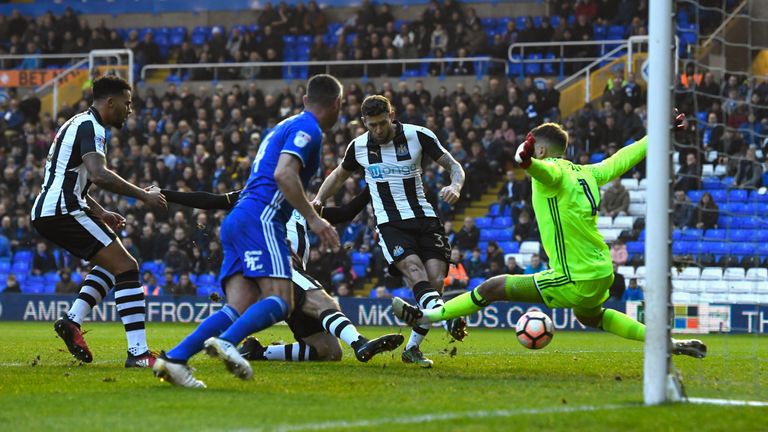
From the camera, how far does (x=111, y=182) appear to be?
31.1 feet

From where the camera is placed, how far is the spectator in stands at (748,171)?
11898 mm

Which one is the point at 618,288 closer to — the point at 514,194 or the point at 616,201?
the point at 616,201

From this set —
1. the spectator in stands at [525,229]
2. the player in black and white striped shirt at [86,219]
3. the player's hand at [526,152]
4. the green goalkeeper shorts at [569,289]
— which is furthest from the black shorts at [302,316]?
the spectator in stands at [525,229]

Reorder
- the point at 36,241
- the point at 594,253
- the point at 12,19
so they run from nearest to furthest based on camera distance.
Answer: the point at 594,253 → the point at 36,241 → the point at 12,19

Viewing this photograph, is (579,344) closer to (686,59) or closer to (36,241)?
(686,59)

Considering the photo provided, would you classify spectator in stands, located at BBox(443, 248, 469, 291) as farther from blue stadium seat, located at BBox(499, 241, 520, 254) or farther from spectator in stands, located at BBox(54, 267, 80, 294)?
spectator in stands, located at BBox(54, 267, 80, 294)

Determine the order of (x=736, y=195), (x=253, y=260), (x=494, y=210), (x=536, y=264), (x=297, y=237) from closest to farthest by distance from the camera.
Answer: (x=253, y=260) → (x=297, y=237) → (x=736, y=195) → (x=536, y=264) → (x=494, y=210)

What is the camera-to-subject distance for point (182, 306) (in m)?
23.1

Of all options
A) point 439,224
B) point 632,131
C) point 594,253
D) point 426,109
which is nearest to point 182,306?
point 426,109

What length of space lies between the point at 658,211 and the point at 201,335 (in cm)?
303

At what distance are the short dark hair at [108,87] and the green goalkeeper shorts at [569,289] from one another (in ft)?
12.7

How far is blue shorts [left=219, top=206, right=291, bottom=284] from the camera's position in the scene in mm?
7887

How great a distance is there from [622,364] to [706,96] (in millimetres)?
2551

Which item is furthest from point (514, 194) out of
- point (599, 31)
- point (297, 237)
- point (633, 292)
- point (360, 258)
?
point (297, 237)
